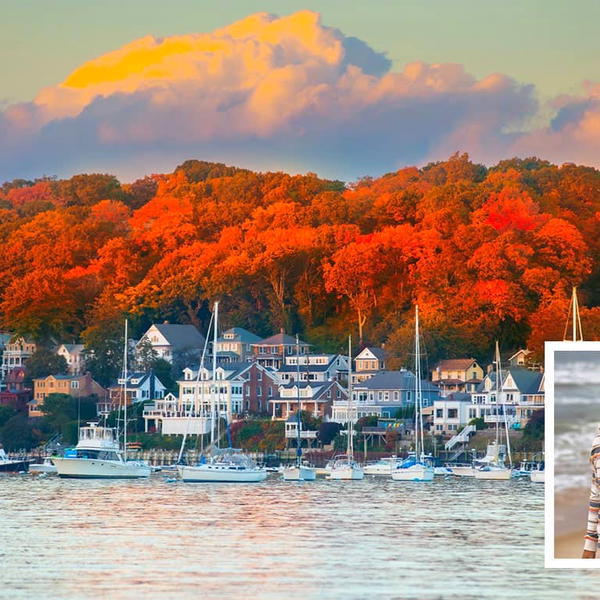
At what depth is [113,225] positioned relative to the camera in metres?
133

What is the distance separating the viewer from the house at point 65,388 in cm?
10288

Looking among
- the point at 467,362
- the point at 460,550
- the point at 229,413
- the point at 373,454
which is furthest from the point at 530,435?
the point at 460,550

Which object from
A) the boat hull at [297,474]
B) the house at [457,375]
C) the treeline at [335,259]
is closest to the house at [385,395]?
the house at [457,375]

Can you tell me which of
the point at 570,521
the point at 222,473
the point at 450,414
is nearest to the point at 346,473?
the point at 222,473

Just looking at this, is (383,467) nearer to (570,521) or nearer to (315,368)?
(315,368)

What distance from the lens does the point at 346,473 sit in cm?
7300

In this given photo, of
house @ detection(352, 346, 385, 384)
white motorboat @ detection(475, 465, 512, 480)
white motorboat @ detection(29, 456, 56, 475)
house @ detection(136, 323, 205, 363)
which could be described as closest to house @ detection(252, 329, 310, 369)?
house @ detection(352, 346, 385, 384)

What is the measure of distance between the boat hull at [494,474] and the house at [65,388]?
34.4 m

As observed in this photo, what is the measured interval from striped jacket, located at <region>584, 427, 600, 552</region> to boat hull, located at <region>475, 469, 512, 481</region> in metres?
51.3

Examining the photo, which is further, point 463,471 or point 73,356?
point 73,356

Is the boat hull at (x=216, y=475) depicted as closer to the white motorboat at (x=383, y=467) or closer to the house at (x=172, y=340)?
the white motorboat at (x=383, y=467)

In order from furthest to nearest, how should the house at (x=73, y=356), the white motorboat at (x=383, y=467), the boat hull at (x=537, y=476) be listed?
the house at (x=73, y=356), the white motorboat at (x=383, y=467), the boat hull at (x=537, y=476)

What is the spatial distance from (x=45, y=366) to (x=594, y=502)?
89684 millimetres

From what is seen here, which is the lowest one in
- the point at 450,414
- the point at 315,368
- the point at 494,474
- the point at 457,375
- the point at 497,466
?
the point at 494,474
